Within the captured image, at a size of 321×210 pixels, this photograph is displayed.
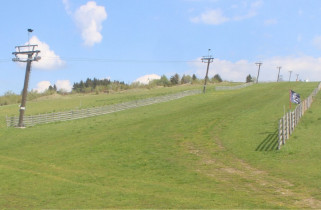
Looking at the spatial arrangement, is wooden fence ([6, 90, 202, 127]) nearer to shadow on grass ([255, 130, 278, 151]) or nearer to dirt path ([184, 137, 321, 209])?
dirt path ([184, 137, 321, 209])

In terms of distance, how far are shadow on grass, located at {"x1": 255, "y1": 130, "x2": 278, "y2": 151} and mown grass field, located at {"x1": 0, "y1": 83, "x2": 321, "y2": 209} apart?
0.05 m

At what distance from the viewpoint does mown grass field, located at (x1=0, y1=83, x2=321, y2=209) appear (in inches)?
448

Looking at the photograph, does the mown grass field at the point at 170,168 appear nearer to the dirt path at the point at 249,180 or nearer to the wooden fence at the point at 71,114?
the dirt path at the point at 249,180

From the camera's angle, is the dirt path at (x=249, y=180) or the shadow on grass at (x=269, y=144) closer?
the dirt path at (x=249, y=180)

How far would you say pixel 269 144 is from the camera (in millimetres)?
19766

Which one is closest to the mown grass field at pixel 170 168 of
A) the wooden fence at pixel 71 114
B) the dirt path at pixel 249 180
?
the dirt path at pixel 249 180

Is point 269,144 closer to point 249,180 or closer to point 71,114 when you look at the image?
point 249,180

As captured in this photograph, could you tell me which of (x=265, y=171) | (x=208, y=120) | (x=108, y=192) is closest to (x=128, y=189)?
(x=108, y=192)

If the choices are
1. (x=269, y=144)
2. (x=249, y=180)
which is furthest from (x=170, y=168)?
(x=269, y=144)

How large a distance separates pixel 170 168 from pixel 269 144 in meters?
6.60

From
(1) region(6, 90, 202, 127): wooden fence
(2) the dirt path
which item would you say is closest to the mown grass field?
(2) the dirt path

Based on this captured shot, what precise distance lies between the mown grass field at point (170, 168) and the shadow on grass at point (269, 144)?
0.05 metres

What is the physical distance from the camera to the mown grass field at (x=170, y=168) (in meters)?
11.4

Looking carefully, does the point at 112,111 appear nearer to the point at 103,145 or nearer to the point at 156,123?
the point at 156,123
